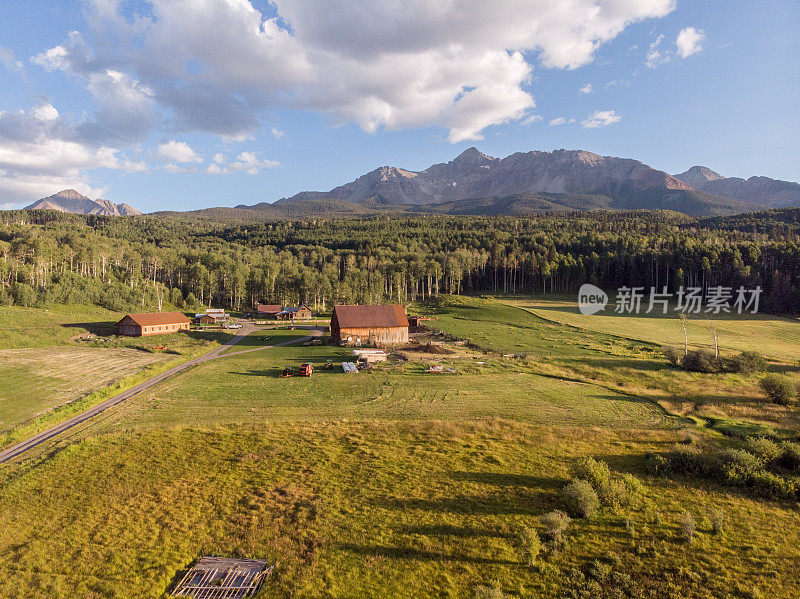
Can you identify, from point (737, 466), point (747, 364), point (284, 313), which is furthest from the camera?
point (284, 313)

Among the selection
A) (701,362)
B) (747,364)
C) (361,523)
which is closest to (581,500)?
(361,523)

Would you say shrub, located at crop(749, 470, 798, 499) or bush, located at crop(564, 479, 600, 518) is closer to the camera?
bush, located at crop(564, 479, 600, 518)

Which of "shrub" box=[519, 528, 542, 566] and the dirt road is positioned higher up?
"shrub" box=[519, 528, 542, 566]

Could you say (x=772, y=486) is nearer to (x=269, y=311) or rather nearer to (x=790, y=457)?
(x=790, y=457)

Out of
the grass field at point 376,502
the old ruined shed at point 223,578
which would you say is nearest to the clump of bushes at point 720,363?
the grass field at point 376,502

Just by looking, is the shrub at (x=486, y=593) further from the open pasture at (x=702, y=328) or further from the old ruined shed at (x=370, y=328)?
the open pasture at (x=702, y=328)

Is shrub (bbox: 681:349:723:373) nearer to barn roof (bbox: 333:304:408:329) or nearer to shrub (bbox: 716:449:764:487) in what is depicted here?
shrub (bbox: 716:449:764:487)

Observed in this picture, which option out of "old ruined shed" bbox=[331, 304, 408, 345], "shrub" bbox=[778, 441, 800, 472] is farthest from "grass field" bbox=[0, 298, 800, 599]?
"old ruined shed" bbox=[331, 304, 408, 345]

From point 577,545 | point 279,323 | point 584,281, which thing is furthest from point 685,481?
point 584,281
